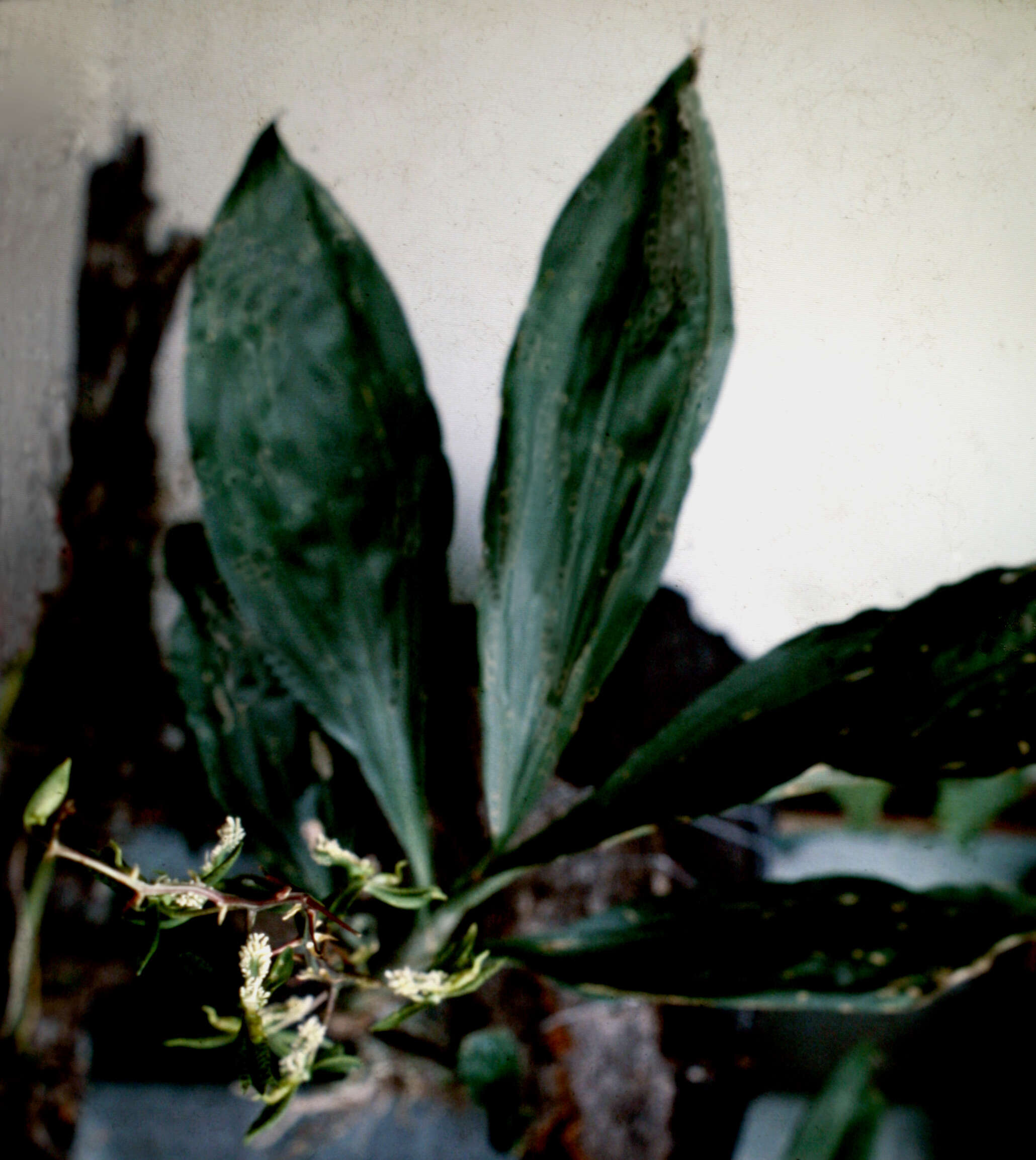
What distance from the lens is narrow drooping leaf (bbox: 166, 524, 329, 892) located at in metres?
0.54

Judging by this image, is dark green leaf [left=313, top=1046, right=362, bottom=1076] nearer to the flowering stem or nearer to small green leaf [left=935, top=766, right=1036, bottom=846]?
the flowering stem

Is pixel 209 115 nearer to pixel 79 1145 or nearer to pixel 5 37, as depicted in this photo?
pixel 5 37

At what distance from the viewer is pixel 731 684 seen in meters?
0.46

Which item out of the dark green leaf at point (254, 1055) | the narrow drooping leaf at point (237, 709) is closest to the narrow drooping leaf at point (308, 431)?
the narrow drooping leaf at point (237, 709)

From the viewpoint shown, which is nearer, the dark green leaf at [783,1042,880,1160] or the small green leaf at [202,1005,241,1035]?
the small green leaf at [202,1005,241,1035]

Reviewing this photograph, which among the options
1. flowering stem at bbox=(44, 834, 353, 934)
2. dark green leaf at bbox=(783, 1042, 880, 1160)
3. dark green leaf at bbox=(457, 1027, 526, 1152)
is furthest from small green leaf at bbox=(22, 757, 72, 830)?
dark green leaf at bbox=(783, 1042, 880, 1160)

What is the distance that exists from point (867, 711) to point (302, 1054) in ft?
1.02

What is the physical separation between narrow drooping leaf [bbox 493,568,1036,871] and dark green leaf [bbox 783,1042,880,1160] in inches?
11.6

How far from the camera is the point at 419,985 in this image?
43 cm

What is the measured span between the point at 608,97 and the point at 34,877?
657mm

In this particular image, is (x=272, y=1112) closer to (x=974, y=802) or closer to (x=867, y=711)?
(x=867, y=711)

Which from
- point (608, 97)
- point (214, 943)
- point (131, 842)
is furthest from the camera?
point (131, 842)

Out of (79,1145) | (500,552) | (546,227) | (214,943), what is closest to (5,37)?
(546,227)

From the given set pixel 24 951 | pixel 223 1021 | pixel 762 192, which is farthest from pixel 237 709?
pixel 762 192
